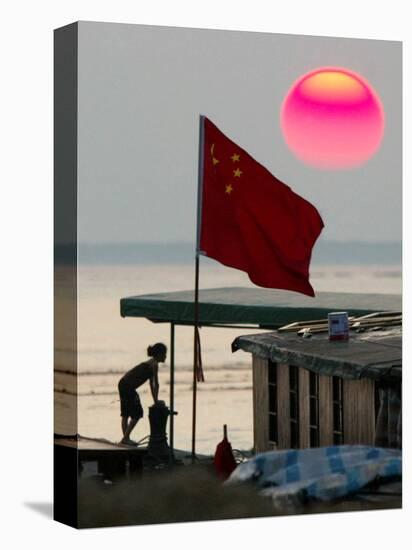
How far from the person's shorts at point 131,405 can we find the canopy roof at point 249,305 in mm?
605

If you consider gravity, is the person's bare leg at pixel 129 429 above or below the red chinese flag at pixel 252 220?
below

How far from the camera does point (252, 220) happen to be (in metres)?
14.7

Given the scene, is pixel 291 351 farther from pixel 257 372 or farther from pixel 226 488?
pixel 226 488

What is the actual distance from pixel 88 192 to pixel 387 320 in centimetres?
283

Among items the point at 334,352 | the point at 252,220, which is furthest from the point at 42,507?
the point at 252,220

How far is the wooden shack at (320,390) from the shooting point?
1476 centimetres

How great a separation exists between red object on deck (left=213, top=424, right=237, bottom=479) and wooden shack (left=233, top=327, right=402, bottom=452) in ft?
0.85

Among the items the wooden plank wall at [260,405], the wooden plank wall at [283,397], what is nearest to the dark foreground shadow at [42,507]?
the wooden plank wall at [260,405]

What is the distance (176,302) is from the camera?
→ 1446 cm

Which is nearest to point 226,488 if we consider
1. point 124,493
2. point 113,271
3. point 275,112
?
point 124,493

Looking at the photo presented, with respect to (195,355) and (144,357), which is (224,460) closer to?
(195,355)

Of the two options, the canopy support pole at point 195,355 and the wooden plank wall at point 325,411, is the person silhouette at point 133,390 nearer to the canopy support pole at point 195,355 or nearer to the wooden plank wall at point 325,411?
the canopy support pole at point 195,355

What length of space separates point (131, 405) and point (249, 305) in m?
1.30

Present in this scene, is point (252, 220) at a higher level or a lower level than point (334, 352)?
higher
